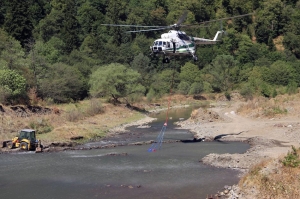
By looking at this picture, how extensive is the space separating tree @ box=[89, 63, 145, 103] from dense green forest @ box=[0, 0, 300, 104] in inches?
7.5

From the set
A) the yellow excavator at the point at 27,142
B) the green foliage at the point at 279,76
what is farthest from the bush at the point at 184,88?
the yellow excavator at the point at 27,142

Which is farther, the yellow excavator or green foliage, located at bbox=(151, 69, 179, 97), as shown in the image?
green foliage, located at bbox=(151, 69, 179, 97)

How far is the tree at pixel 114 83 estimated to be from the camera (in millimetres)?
83250

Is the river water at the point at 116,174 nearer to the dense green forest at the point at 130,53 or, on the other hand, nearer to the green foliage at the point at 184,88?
the dense green forest at the point at 130,53

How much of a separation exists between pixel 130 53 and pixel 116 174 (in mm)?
96594

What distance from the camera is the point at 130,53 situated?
5197 inches

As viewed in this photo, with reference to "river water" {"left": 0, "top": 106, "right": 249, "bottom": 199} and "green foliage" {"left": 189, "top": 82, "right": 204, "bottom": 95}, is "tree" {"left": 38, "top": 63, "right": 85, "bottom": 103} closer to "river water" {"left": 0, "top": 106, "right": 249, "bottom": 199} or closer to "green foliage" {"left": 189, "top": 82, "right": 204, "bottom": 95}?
"green foliage" {"left": 189, "top": 82, "right": 204, "bottom": 95}

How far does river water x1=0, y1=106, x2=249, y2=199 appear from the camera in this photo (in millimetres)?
32562

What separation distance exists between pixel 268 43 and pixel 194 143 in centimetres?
10493

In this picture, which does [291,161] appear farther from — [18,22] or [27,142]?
[18,22]

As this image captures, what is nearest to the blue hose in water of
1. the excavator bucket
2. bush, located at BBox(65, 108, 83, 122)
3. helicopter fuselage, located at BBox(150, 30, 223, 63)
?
helicopter fuselage, located at BBox(150, 30, 223, 63)

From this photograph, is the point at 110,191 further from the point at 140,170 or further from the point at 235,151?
the point at 235,151

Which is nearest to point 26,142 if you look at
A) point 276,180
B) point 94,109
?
point 276,180

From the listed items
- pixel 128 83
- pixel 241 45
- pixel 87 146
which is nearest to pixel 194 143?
pixel 87 146
